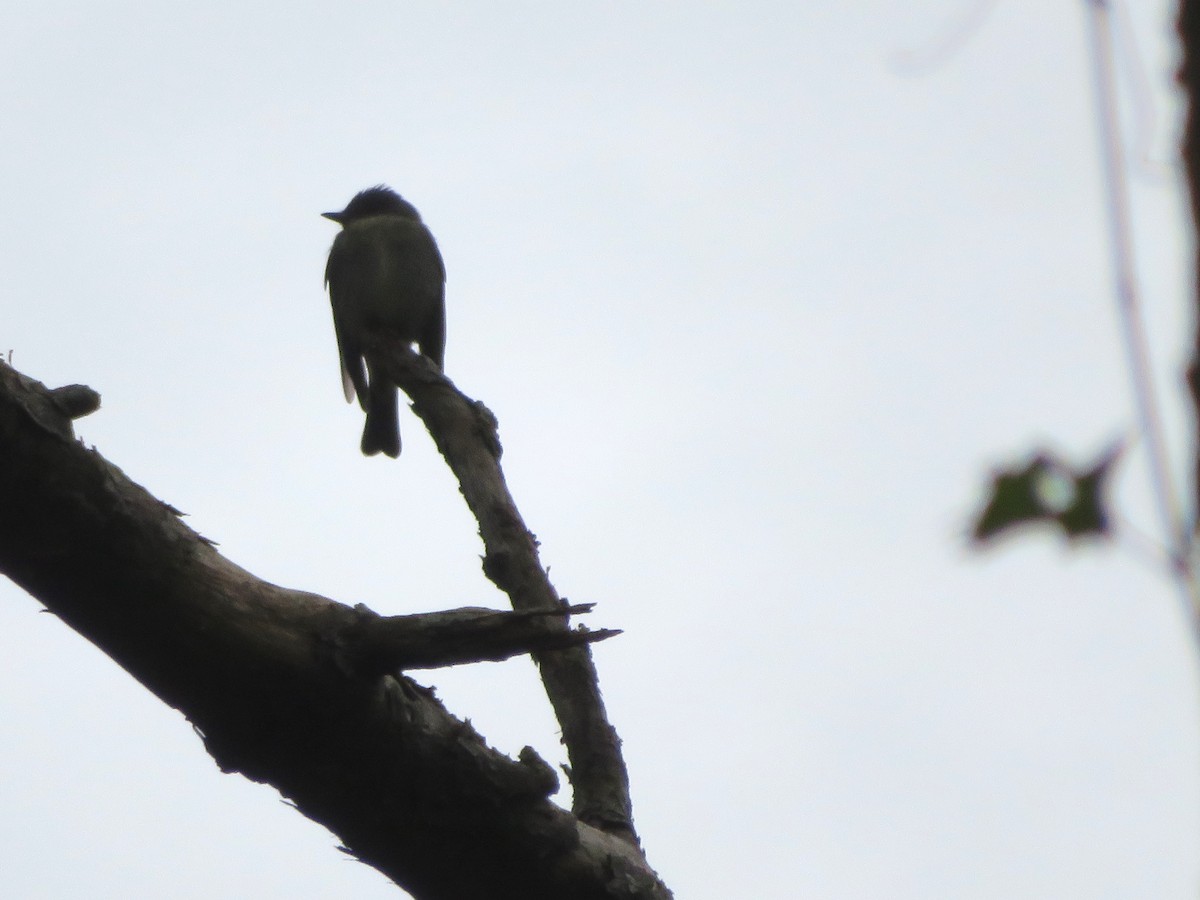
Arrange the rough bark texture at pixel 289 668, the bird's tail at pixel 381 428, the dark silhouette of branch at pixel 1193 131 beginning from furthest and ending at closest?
1. the bird's tail at pixel 381 428
2. the rough bark texture at pixel 289 668
3. the dark silhouette of branch at pixel 1193 131

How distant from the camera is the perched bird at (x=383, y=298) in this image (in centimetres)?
991

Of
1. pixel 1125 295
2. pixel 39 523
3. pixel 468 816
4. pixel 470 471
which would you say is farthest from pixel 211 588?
pixel 1125 295

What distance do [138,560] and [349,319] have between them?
22.6 feet

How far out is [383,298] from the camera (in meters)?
→ 9.89

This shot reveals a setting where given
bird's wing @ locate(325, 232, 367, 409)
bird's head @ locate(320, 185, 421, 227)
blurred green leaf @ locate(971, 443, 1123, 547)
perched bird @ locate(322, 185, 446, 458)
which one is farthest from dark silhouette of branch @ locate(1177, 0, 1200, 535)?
bird's head @ locate(320, 185, 421, 227)

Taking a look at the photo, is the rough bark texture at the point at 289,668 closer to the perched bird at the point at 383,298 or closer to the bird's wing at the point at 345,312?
the perched bird at the point at 383,298

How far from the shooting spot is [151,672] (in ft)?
10.7

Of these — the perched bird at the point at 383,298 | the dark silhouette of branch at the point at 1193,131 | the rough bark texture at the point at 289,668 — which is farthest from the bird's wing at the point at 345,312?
the dark silhouette of branch at the point at 1193,131

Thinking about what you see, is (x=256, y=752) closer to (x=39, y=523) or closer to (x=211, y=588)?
(x=211, y=588)

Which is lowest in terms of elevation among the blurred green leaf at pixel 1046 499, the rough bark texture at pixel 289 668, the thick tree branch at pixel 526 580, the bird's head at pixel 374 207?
the blurred green leaf at pixel 1046 499

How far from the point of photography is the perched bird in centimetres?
991

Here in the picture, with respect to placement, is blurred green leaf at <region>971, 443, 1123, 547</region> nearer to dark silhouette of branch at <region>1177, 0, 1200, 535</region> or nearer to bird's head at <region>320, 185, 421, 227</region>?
dark silhouette of branch at <region>1177, 0, 1200, 535</region>

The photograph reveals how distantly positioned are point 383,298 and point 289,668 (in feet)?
22.3

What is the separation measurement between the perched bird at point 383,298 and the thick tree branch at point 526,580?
14.4 feet
